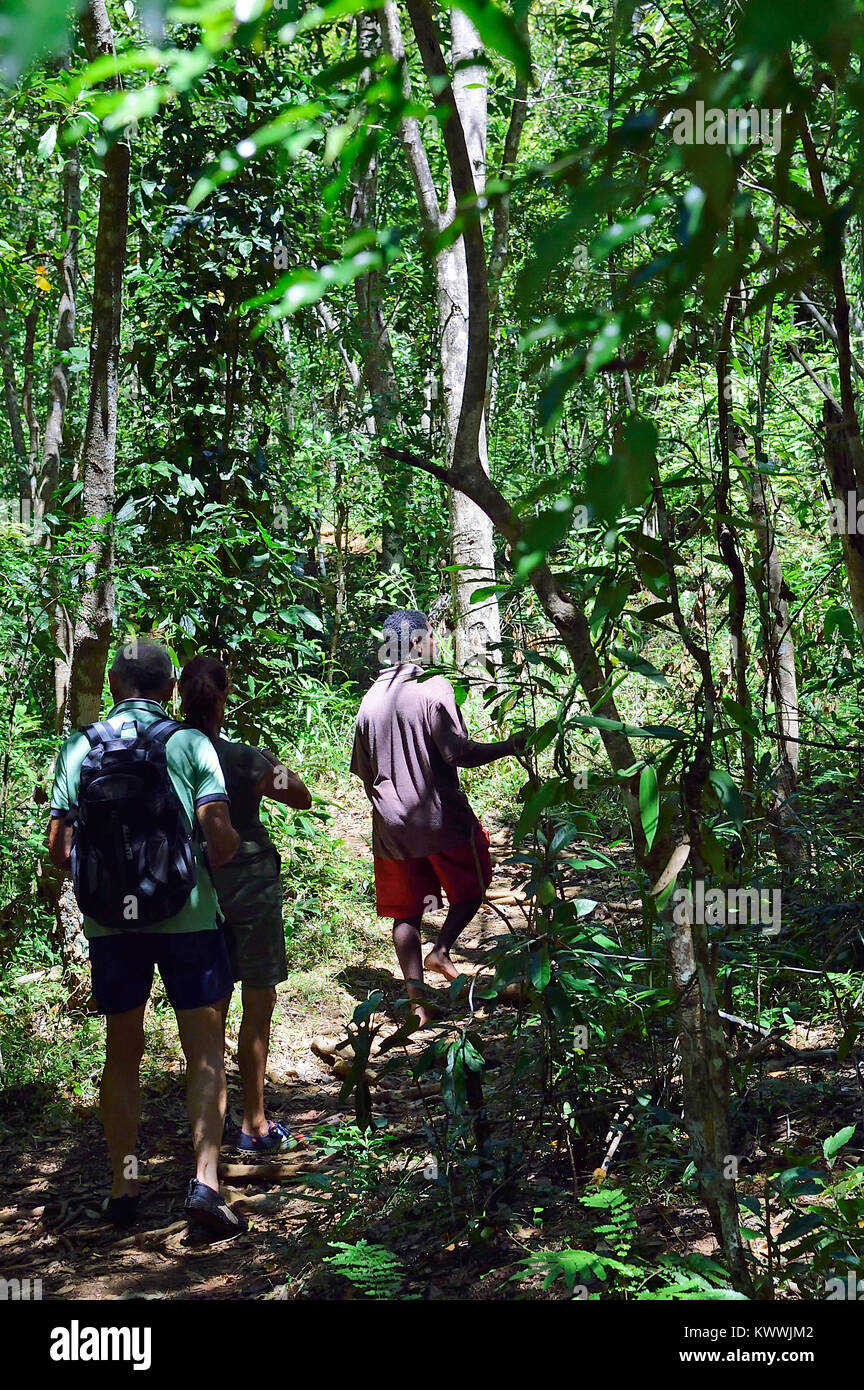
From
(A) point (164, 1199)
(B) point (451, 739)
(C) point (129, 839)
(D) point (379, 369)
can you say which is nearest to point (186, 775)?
(C) point (129, 839)

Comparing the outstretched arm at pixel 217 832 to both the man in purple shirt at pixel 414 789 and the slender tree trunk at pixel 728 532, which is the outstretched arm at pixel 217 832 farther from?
the slender tree trunk at pixel 728 532

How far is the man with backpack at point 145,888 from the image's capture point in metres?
4.03

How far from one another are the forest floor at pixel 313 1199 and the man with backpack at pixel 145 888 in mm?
197

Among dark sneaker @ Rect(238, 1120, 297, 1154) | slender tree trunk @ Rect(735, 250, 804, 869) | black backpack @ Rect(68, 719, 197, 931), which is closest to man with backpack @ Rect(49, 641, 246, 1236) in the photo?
black backpack @ Rect(68, 719, 197, 931)

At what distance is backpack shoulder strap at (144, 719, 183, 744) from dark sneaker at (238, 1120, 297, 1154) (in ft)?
5.63

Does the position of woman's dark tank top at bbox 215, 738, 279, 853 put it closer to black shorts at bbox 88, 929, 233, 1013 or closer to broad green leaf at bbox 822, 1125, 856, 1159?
black shorts at bbox 88, 929, 233, 1013

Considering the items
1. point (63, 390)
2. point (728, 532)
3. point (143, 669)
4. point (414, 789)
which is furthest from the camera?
point (63, 390)

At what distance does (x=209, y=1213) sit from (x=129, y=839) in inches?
51.0

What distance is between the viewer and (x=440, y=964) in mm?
6039

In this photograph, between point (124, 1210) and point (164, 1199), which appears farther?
point (164, 1199)

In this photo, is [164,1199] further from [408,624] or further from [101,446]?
[101,446]

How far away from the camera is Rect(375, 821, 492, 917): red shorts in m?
5.86
